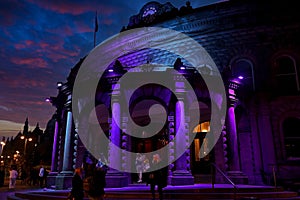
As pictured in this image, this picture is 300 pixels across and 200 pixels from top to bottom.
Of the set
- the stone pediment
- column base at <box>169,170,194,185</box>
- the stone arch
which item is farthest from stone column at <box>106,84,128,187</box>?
the stone pediment

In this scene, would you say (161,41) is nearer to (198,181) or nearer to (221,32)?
(221,32)

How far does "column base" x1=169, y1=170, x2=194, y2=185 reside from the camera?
13.2 m

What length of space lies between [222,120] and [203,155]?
379 cm

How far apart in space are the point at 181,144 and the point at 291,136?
767 cm

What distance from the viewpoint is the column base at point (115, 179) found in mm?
13453

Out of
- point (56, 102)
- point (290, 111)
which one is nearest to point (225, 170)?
point (290, 111)

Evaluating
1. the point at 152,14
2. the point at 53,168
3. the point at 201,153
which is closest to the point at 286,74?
the point at 201,153

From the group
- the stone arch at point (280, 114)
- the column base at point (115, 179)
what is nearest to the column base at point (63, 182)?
the column base at point (115, 179)

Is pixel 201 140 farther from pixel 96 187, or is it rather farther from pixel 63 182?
pixel 96 187

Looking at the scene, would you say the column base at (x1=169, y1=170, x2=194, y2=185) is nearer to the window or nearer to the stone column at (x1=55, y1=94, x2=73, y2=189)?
the window

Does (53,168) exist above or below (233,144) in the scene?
below

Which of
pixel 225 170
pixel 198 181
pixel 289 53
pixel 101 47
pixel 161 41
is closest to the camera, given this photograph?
pixel 225 170

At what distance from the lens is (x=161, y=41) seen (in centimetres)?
2192

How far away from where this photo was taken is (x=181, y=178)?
43.3ft
